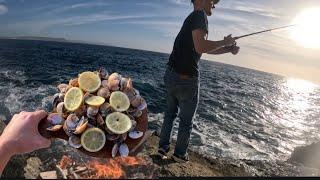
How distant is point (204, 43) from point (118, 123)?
3556mm

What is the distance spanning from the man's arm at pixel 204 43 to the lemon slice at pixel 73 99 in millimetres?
3438

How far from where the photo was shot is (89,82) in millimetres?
3238

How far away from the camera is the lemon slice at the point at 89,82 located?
321 cm

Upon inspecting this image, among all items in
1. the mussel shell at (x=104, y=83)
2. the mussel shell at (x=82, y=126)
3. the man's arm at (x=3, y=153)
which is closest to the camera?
the man's arm at (x=3, y=153)

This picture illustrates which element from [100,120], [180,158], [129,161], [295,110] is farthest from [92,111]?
[295,110]

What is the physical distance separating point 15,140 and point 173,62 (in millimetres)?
4664

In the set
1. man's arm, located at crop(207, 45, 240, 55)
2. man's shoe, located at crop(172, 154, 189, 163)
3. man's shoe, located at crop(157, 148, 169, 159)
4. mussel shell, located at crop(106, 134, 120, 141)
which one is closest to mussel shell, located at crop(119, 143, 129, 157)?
mussel shell, located at crop(106, 134, 120, 141)

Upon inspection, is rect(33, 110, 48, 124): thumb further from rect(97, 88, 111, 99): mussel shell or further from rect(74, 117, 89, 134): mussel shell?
rect(97, 88, 111, 99): mussel shell

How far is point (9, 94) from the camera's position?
24.4 metres

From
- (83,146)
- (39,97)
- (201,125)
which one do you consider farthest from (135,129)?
(39,97)

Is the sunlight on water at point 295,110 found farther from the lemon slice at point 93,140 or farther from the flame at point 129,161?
the lemon slice at point 93,140

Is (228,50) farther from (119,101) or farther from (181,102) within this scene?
(119,101)

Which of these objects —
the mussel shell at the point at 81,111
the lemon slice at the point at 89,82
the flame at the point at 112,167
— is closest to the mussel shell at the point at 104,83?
the lemon slice at the point at 89,82

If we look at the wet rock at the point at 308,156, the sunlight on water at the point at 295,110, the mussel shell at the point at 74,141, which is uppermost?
the mussel shell at the point at 74,141
